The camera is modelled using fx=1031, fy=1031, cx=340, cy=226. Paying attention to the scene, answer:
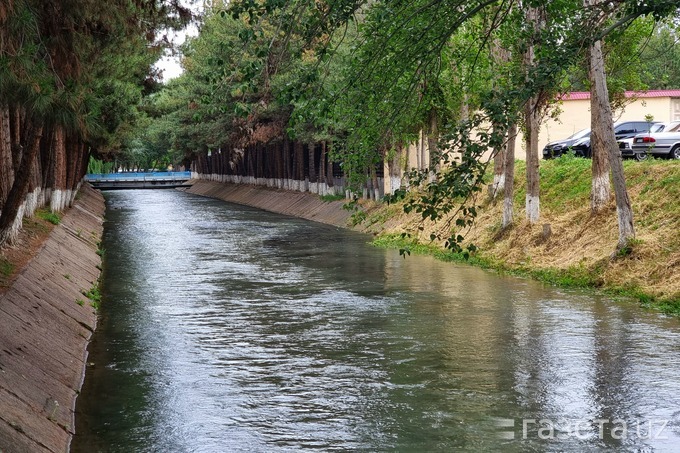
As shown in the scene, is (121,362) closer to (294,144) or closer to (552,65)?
(552,65)

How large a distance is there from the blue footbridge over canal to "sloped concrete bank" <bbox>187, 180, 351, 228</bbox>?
1772cm

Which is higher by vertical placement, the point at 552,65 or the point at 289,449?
the point at 552,65

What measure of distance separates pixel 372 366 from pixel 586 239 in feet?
40.1

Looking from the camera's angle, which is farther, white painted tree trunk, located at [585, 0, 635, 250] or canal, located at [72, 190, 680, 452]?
white painted tree trunk, located at [585, 0, 635, 250]

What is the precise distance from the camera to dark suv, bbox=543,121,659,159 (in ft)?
134

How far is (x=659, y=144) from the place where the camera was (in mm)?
34844

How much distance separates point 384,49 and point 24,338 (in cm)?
660

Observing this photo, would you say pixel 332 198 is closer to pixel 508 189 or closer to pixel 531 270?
pixel 508 189

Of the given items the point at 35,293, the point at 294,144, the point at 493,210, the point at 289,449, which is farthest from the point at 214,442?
the point at 294,144

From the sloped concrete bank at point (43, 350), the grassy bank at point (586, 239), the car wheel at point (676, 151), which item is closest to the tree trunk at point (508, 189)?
the grassy bank at point (586, 239)

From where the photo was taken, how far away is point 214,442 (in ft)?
40.3

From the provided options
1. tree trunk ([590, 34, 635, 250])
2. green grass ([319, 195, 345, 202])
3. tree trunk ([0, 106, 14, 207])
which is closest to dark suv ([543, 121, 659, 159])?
green grass ([319, 195, 345, 202])

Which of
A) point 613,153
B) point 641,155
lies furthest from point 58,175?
point 613,153

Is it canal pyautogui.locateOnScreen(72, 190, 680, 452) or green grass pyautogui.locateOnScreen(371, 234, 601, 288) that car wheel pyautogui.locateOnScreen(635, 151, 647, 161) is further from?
canal pyautogui.locateOnScreen(72, 190, 680, 452)
